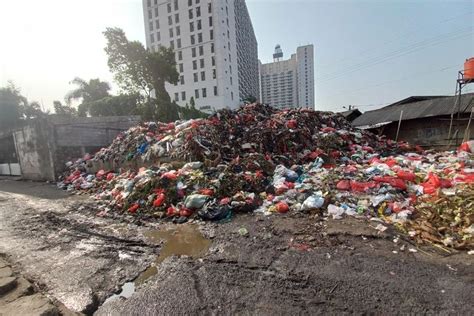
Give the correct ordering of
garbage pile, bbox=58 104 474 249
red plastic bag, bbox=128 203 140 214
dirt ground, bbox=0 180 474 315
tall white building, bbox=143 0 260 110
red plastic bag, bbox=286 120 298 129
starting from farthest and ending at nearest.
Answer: tall white building, bbox=143 0 260 110, red plastic bag, bbox=286 120 298 129, red plastic bag, bbox=128 203 140 214, garbage pile, bbox=58 104 474 249, dirt ground, bbox=0 180 474 315

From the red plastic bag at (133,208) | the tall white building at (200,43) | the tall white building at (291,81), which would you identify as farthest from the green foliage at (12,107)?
the tall white building at (291,81)

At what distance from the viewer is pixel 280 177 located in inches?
204

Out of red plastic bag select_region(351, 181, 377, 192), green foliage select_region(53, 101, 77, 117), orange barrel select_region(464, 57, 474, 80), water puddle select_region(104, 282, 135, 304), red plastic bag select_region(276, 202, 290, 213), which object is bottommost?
water puddle select_region(104, 282, 135, 304)

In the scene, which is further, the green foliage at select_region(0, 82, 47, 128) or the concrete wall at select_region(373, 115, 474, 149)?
the green foliage at select_region(0, 82, 47, 128)

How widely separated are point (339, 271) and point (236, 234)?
Result: 56.4 inches

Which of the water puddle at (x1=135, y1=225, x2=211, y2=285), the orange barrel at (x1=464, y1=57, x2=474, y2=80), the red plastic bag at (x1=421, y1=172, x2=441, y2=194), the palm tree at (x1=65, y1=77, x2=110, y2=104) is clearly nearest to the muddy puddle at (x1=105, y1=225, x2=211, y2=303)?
the water puddle at (x1=135, y1=225, x2=211, y2=285)

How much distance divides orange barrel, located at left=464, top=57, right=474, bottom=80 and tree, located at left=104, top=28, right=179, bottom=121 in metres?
18.8

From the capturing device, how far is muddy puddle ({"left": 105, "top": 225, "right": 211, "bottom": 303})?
7.79 feet

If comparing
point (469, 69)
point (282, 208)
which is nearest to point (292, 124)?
point (282, 208)

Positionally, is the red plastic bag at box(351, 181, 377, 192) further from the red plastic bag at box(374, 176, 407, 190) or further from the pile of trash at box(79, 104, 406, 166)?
the pile of trash at box(79, 104, 406, 166)

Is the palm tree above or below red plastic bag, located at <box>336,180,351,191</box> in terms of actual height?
above

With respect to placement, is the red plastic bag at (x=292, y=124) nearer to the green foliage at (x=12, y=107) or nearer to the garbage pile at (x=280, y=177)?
the garbage pile at (x=280, y=177)

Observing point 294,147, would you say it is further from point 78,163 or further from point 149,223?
point 78,163

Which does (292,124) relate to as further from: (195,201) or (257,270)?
(257,270)
